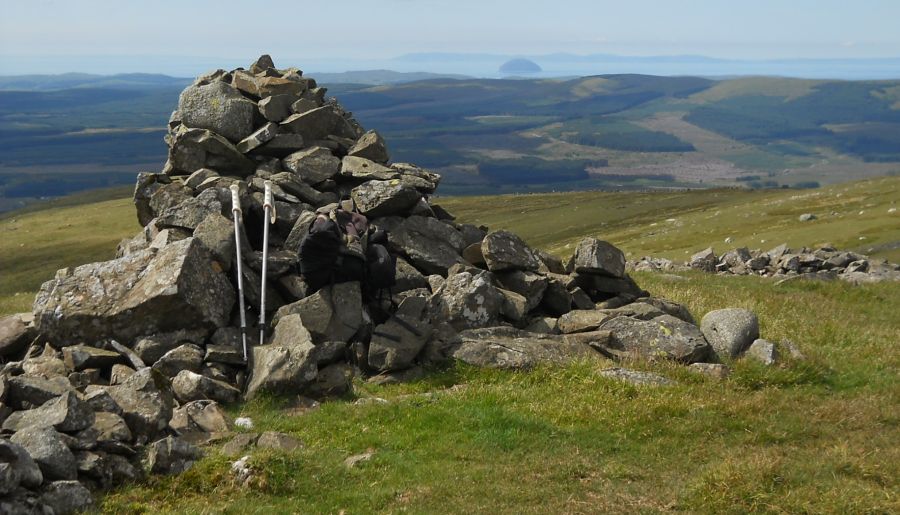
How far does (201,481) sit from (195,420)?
10.7ft

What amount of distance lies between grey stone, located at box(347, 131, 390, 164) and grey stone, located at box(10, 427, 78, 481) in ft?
62.7

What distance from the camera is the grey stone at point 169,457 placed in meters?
13.9

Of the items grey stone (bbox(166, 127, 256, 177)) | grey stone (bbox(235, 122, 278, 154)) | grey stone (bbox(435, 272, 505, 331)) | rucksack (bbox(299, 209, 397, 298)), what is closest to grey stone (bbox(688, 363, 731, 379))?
grey stone (bbox(435, 272, 505, 331))

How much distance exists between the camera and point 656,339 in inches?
877

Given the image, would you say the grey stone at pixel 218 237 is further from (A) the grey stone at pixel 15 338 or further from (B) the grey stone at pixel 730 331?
(B) the grey stone at pixel 730 331

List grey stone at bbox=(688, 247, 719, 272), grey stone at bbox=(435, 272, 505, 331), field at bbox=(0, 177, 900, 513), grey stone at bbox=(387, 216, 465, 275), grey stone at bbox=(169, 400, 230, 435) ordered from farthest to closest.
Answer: grey stone at bbox=(688, 247, 719, 272)
grey stone at bbox=(387, 216, 465, 275)
grey stone at bbox=(435, 272, 505, 331)
grey stone at bbox=(169, 400, 230, 435)
field at bbox=(0, 177, 900, 513)

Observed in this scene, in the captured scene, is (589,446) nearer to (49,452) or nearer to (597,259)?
(49,452)

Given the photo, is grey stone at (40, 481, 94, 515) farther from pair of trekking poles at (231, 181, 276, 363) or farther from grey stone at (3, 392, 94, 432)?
pair of trekking poles at (231, 181, 276, 363)

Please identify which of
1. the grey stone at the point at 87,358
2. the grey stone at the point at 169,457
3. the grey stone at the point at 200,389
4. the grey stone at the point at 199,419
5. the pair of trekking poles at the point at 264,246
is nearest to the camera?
the grey stone at the point at 169,457

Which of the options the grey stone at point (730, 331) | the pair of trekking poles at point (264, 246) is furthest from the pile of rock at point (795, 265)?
the pair of trekking poles at point (264, 246)

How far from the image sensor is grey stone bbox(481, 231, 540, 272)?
25859mm

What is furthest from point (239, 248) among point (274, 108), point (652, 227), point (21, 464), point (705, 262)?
point (652, 227)

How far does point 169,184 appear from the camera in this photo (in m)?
27.7

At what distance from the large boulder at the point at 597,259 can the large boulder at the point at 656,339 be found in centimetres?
334
